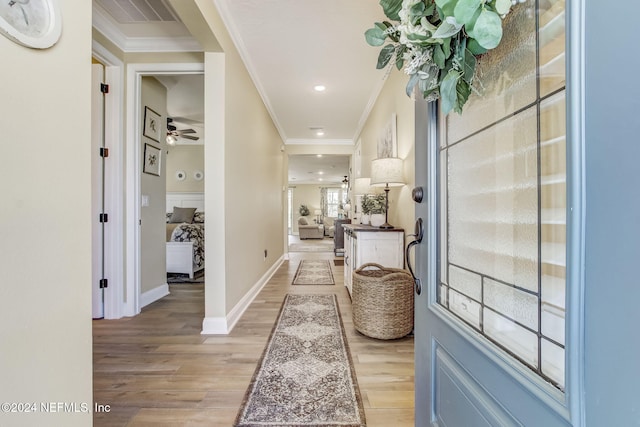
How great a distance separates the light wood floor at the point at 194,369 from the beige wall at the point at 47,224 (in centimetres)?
69

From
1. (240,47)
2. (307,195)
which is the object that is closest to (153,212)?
(240,47)

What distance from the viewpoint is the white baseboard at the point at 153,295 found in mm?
2986

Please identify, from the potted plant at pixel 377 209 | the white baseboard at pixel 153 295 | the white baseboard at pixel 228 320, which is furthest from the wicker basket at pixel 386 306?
the white baseboard at pixel 153 295

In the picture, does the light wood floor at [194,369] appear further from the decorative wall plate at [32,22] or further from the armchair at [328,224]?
the armchair at [328,224]

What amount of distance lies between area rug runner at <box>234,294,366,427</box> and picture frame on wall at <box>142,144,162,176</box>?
221cm

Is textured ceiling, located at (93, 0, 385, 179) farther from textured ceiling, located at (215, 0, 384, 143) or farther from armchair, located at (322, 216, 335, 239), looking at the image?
armchair, located at (322, 216, 335, 239)

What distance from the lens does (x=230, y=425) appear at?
1.33 metres

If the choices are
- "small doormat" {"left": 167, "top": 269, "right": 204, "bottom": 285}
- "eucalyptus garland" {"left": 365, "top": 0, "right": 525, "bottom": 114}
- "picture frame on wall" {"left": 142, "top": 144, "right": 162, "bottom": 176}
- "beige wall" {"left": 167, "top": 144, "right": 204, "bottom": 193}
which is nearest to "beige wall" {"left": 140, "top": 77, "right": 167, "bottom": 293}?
"picture frame on wall" {"left": 142, "top": 144, "right": 162, "bottom": 176}

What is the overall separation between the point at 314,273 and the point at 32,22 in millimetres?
4219

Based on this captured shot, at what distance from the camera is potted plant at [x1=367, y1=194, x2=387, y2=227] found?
2857 mm

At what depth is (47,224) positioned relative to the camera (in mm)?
771

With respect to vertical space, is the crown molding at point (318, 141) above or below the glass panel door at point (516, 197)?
above

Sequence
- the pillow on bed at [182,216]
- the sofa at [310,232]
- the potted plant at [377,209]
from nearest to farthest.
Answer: the potted plant at [377,209] < the pillow on bed at [182,216] < the sofa at [310,232]

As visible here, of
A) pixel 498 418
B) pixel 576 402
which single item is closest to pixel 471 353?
pixel 498 418
